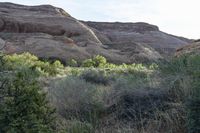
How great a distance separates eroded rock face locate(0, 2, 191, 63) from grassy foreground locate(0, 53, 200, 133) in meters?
22.4

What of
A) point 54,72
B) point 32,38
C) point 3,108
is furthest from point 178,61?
point 32,38

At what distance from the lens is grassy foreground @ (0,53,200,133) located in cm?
927

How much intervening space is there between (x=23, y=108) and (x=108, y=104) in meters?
2.59

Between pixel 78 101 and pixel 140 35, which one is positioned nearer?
pixel 78 101

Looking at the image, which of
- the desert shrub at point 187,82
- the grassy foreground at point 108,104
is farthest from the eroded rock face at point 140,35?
the grassy foreground at point 108,104

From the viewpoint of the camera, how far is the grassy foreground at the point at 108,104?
9.27m

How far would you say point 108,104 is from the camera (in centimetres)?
1141

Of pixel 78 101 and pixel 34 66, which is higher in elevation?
pixel 78 101

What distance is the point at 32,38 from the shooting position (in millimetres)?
58031

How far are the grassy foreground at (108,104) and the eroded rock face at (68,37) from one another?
22391 millimetres

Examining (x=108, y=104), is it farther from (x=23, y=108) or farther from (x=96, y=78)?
(x=96, y=78)

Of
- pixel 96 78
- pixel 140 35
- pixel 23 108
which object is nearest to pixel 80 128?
pixel 23 108

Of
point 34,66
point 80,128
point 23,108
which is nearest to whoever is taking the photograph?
point 23,108

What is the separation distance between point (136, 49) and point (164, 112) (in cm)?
4624
